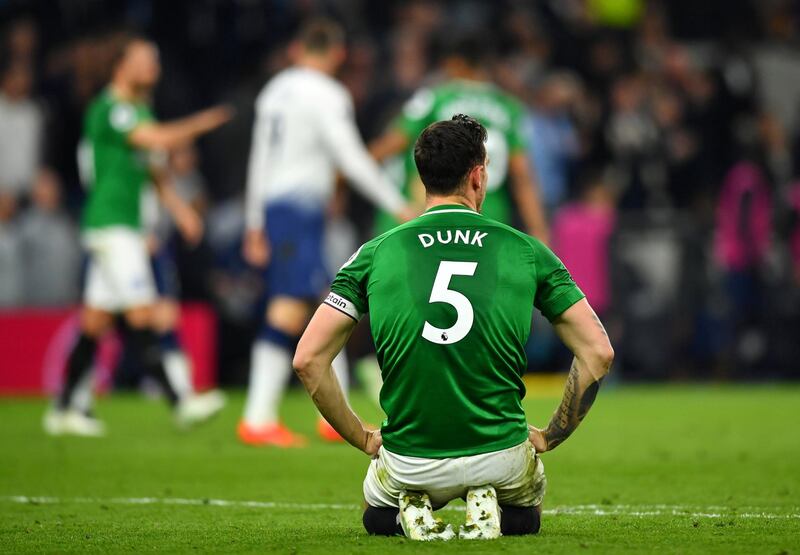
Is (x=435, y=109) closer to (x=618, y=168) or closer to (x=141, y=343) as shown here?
(x=141, y=343)

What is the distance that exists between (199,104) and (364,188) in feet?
26.5

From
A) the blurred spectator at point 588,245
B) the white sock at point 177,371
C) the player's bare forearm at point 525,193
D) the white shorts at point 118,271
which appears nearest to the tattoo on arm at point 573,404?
the player's bare forearm at point 525,193

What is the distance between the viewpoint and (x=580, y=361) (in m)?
5.71

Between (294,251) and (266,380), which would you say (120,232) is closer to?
(294,251)

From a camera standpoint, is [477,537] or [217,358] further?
[217,358]

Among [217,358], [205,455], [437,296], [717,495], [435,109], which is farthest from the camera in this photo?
[217,358]

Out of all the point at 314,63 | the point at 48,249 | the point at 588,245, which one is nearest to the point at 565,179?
the point at 588,245

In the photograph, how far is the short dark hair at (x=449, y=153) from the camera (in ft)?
18.8

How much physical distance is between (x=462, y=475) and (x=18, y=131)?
12106mm

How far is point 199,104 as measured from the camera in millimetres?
18094

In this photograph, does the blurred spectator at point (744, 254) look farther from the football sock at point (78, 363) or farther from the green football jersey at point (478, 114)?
the football sock at point (78, 363)

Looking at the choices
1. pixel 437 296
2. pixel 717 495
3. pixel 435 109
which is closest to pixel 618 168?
pixel 435 109

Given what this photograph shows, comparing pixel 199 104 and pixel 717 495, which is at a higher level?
pixel 199 104

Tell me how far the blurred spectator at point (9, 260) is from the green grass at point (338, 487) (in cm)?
294
